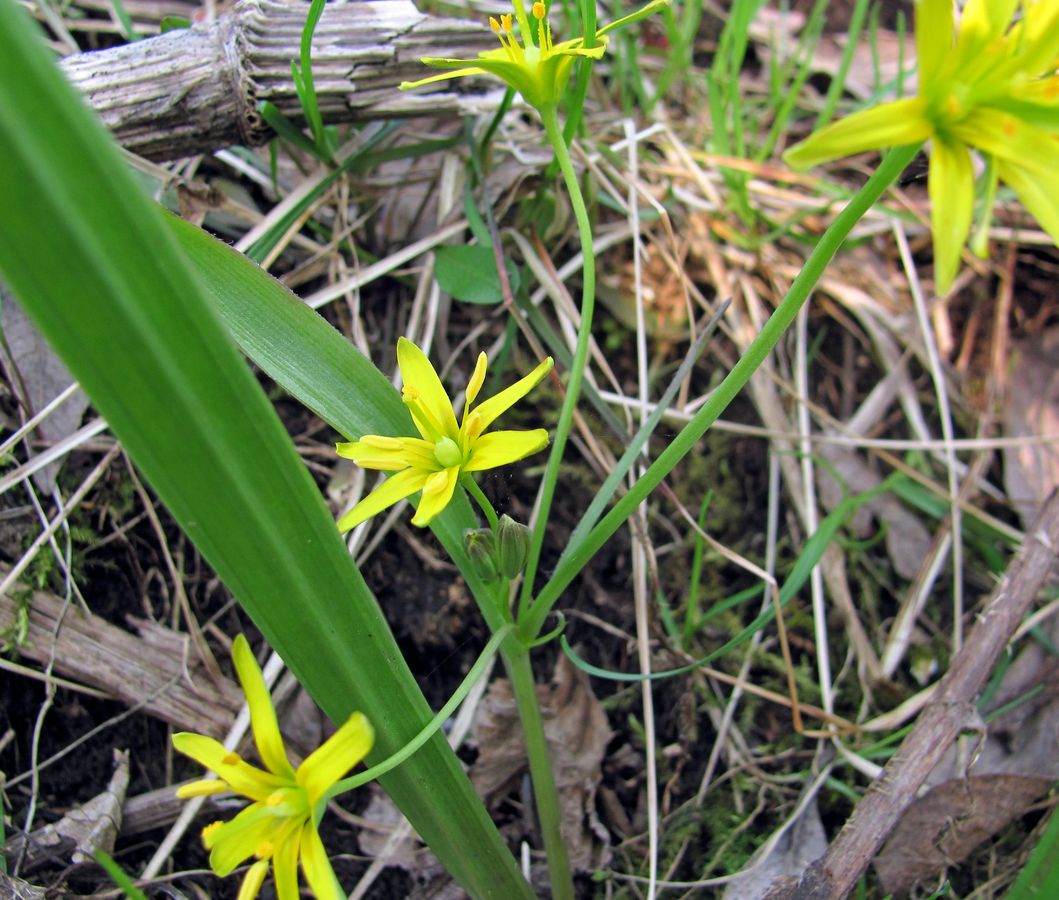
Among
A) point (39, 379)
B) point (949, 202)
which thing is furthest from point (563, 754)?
point (39, 379)

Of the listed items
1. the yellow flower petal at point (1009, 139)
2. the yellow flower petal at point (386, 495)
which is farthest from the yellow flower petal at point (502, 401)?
the yellow flower petal at point (1009, 139)

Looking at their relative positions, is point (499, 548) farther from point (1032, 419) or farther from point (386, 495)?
point (1032, 419)

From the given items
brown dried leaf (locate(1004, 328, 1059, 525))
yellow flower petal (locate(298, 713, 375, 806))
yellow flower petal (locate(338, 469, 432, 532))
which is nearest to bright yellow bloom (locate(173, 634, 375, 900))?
yellow flower petal (locate(298, 713, 375, 806))

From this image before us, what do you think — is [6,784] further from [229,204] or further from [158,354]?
[229,204]

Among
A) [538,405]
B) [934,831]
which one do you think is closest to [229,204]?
[538,405]

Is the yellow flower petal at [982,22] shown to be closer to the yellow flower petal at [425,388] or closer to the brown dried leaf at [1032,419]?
the yellow flower petal at [425,388]

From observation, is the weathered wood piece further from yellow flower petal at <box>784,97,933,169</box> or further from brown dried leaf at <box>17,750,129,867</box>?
yellow flower petal at <box>784,97,933,169</box>
